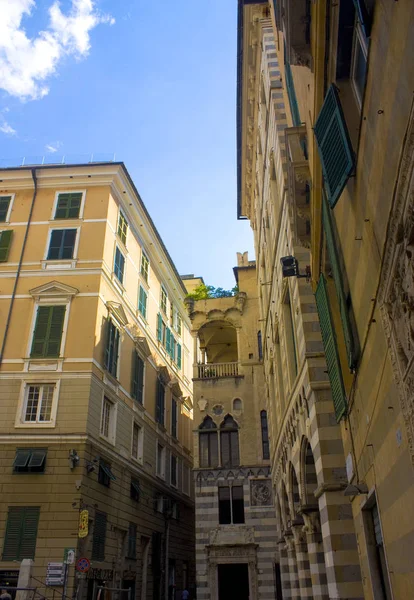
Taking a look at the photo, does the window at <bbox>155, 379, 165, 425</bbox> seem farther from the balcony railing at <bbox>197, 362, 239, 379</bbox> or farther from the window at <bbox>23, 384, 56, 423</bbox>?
the window at <bbox>23, 384, 56, 423</bbox>

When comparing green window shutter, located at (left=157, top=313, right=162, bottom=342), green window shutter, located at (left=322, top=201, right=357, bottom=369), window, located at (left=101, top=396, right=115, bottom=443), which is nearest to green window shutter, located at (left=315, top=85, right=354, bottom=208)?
green window shutter, located at (left=322, top=201, right=357, bottom=369)

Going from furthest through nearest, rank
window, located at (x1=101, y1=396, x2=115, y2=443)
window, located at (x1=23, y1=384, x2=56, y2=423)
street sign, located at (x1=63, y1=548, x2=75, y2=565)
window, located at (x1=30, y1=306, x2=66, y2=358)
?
window, located at (x1=101, y1=396, x2=115, y2=443), window, located at (x1=30, y1=306, x2=66, y2=358), window, located at (x1=23, y1=384, x2=56, y2=423), street sign, located at (x1=63, y1=548, x2=75, y2=565)

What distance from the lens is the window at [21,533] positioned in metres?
19.9

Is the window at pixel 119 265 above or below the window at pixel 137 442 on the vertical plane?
above

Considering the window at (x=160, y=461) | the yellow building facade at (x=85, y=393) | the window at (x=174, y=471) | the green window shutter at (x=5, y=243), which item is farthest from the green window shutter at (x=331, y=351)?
the window at (x=174, y=471)

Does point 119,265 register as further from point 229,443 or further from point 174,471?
point 174,471

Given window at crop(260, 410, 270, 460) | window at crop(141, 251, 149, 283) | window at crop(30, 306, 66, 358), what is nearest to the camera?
window at crop(30, 306, 66, 358)

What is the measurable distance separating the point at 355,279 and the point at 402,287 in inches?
91.5

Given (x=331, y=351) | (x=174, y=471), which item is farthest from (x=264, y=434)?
(x=331, y=351)

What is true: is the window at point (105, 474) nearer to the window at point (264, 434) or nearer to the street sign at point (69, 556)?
the street sign at point (69, 556)

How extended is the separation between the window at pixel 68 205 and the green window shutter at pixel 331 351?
1942 cm

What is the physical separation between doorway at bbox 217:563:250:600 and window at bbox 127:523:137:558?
4.31 metres

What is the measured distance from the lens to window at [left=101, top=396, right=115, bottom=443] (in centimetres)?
2452

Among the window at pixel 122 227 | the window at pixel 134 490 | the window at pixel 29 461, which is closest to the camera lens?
the window at pixel 29 461
